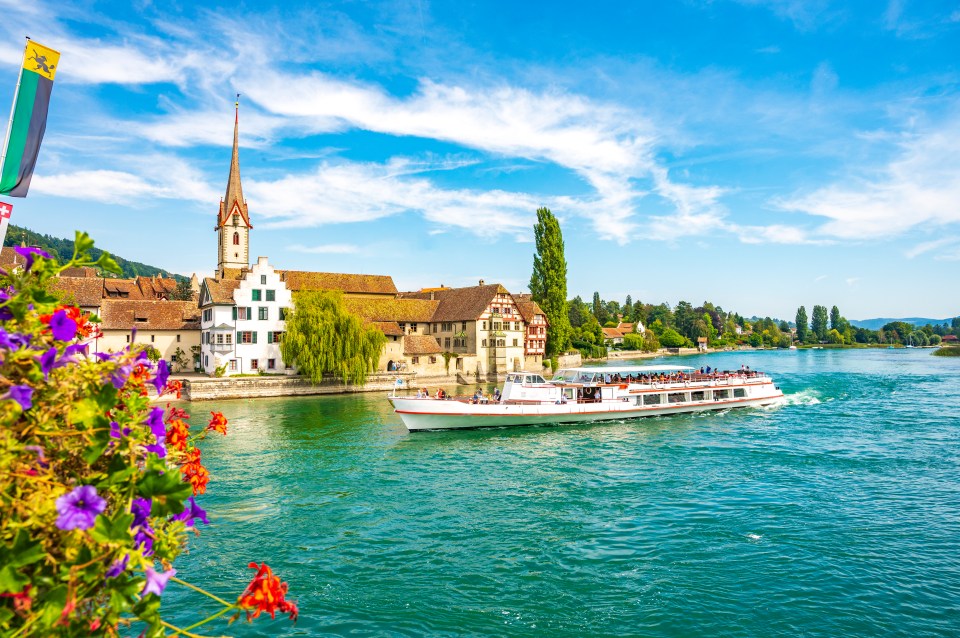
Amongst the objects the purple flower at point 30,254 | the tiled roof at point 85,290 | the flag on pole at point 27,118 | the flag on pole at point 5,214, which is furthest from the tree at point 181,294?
the purple flower at point 30,254

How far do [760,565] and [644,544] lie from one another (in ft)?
9.45

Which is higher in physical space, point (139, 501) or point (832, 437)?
point (139, 501)

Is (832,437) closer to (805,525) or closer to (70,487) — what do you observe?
(805,525)

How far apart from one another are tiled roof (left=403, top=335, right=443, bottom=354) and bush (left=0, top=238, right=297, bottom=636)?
58218 millimetres

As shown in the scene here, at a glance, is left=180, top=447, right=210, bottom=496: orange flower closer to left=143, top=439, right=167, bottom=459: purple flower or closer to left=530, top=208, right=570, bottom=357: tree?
left=143, top=439, right=167, bottom=459: purple flower

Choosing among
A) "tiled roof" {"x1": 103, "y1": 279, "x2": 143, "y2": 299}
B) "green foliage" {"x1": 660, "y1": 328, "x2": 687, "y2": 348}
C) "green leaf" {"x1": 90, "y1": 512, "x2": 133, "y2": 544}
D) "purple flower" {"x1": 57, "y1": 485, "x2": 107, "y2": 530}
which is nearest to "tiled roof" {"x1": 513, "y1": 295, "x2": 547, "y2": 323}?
"tiled roof" {"x1": 103, "y1": 279, "x2": 143, "y2": 299}

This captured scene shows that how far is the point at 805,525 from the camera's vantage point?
717 inches

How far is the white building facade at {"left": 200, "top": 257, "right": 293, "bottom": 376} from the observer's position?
166 ft

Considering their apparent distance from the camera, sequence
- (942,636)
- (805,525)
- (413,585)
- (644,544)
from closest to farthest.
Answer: (942,636)
(413,585)
(644,544)
(805,525)

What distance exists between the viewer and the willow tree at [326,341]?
163ft

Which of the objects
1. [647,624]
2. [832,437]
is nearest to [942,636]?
[647,624]

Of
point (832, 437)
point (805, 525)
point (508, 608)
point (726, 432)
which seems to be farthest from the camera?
point (726, 432)

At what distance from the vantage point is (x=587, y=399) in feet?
129

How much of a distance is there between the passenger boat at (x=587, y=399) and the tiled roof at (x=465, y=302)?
86.0ft
